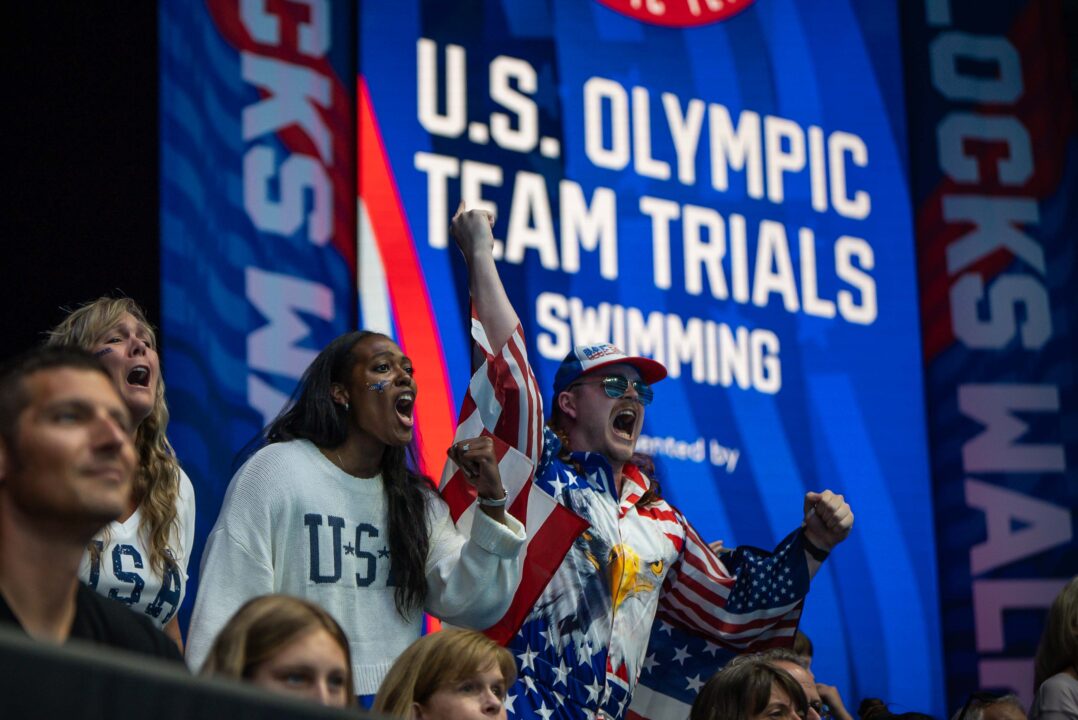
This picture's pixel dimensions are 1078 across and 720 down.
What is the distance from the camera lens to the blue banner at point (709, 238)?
18.8 feet

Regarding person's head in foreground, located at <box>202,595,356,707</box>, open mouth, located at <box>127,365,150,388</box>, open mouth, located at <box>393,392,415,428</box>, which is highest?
open mouth, located at <box>127,365,150,388</box>

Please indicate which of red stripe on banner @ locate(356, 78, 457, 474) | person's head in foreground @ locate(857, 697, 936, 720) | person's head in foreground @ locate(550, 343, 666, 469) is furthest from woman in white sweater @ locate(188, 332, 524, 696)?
red stripe on banner @ locate(356, 78, 457, 474)

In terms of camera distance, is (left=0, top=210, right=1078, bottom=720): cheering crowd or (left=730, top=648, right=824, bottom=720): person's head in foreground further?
(left=730, top=648, right=824, bottom=720): person's head in foreground

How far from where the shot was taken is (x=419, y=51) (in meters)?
5.81

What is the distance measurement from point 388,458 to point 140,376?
1.82ft

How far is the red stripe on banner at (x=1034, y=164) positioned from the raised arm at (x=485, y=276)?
10.3ft

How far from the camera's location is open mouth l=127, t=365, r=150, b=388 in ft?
11.2

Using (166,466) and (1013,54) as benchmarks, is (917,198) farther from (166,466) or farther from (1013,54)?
(166,466)

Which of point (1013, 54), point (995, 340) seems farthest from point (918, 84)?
point (995, 340)

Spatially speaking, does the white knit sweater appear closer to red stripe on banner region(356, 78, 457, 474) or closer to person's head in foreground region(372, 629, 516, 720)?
person's head in foreground region(372, 629, 516, 720)

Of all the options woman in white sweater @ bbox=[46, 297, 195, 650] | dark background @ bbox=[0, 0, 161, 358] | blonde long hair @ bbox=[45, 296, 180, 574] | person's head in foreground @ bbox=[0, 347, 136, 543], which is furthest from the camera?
dark background @ bbox=[0, 0, 161, 358]

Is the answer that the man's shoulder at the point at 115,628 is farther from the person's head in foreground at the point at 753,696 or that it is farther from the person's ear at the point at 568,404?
the person's ear at the point at 568,404

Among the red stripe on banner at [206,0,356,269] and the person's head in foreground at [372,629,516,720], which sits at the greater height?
the red stripe on banner at [206,0,356,269]

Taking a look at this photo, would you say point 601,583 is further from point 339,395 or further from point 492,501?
A: point 339,395
